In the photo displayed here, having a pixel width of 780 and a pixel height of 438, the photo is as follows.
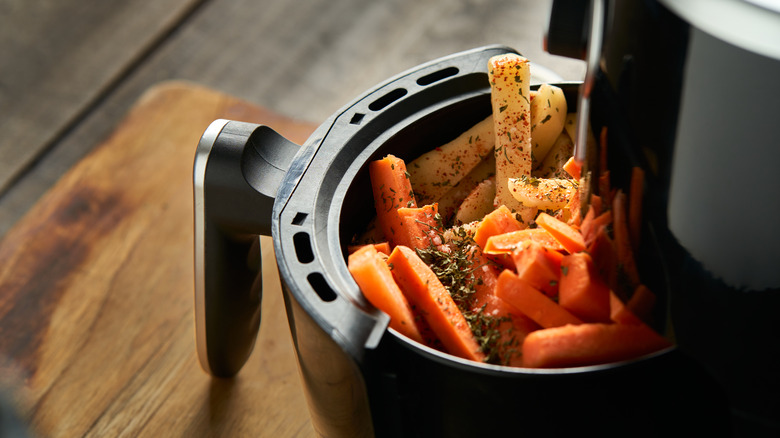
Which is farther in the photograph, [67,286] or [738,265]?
[67,286]

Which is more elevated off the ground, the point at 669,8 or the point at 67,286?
the point at 669,8

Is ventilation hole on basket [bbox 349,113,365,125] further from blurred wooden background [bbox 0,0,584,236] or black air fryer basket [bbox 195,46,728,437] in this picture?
blurred wooden background [bbox 0,0,584,236]

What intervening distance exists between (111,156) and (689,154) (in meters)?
1.31

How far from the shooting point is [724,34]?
0.60 meters

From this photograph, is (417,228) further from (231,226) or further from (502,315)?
(231,226)

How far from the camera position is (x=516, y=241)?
0.88 m

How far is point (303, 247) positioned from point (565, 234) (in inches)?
12.1

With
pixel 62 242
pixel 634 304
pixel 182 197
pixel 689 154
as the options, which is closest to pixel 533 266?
pixel 634 304

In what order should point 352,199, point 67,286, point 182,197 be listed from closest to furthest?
point 352,199, point 67,286, point 182,197

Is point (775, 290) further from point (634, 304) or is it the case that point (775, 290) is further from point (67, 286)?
point (67, 286)

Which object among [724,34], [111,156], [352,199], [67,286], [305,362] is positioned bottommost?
[67,286]

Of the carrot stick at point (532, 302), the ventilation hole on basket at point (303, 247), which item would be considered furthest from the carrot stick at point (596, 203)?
the ventilation hole on basket at point (303, 247)

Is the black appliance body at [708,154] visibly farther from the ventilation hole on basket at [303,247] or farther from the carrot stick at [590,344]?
the ventilation hole on basket at [303,247]

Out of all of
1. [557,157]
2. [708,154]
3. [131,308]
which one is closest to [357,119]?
[557,157]
